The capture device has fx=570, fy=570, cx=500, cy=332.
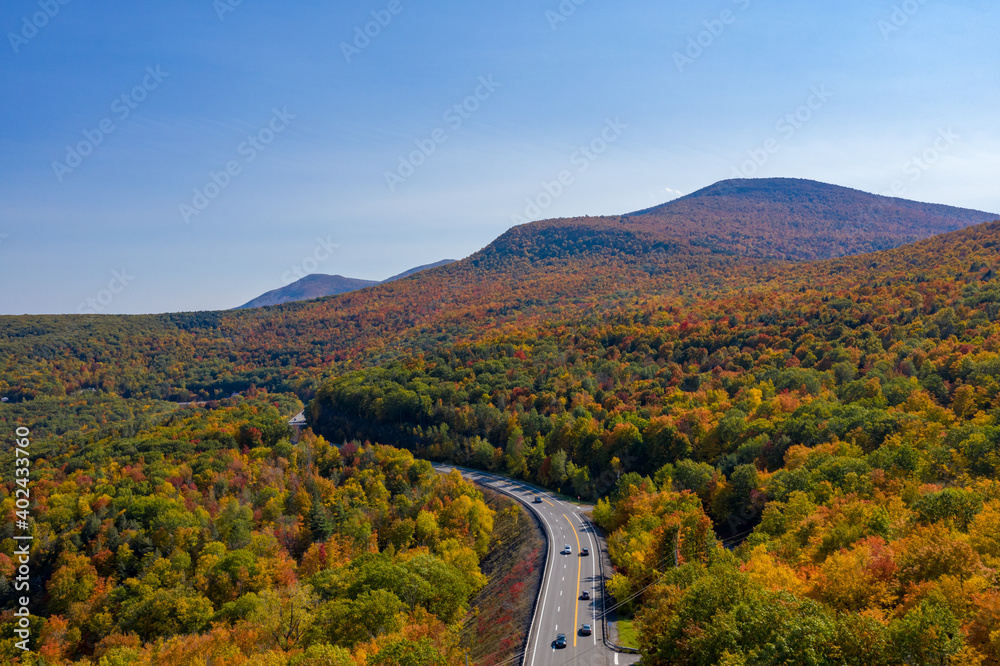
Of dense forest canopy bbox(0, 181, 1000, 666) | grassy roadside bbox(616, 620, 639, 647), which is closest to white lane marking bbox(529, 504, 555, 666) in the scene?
grassy roadside bbox(616, 620, 639, 647)

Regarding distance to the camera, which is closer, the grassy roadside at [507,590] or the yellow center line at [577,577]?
the yellow center line at [577,577]

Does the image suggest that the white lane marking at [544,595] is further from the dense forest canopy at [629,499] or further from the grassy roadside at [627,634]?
the dense forest canopy at [629,499]

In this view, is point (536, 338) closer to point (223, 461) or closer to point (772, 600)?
point (223, 461)

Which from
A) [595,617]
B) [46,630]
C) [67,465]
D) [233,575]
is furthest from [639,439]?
[67,465]

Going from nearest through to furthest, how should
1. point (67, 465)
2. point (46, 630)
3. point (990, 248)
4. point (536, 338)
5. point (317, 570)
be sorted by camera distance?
point (46, 630) → point (317, 570) → point (67, 465) → point (990, 248) → point (536, 338)

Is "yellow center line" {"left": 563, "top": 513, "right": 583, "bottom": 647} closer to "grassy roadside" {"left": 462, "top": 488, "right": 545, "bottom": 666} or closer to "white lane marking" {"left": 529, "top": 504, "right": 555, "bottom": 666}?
"white lane marking" {"left": 529, "top": 504, "right": 555, "bottom": 666}

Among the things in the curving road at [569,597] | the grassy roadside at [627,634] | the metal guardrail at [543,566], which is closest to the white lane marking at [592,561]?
the curving road at [569,597]
